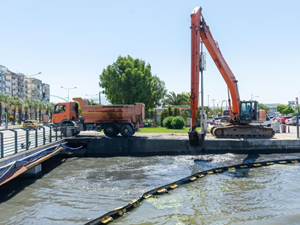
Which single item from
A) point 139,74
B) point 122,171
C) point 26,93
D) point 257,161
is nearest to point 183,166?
point 122,171

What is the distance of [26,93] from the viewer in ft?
447

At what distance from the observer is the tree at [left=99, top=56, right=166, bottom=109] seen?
4438 centimetres

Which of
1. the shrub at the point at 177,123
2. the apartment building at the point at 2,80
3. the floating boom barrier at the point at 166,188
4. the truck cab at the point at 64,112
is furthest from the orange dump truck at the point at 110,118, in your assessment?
the apartment building at the point at 2,80

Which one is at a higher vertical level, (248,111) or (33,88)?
(33,88)

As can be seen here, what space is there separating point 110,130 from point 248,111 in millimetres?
10256

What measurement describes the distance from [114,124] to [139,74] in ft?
76.8

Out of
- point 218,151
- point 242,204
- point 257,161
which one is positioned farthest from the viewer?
point 218,151

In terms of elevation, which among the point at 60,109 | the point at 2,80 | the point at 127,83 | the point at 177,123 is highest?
the point at 2,80

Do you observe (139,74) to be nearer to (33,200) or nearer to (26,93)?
(33,200)

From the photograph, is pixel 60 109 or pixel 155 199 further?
pixel 60 109

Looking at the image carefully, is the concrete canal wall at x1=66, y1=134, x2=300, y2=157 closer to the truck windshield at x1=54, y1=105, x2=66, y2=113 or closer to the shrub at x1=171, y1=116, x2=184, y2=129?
the truck windshield at x1=54, y1=105, x2=66, y2=113

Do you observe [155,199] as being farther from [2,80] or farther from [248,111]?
[2,80]

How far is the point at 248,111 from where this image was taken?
22703mm

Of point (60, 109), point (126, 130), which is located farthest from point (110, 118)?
point (60, 109)
